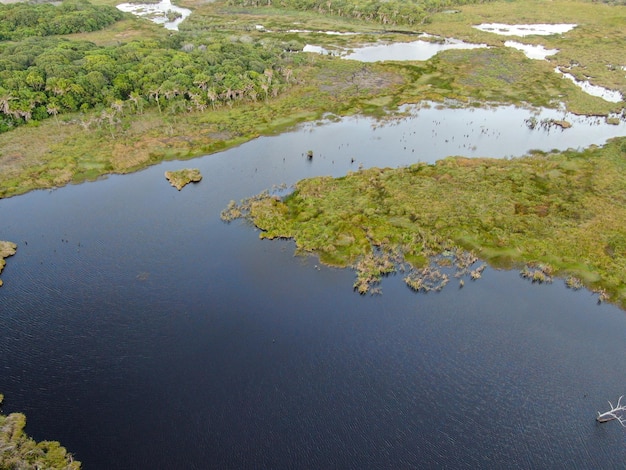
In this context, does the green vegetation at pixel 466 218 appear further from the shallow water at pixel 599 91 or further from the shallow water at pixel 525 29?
the shallow water at pixel 525 29

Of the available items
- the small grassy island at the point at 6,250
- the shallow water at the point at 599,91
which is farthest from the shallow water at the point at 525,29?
the small grassy island at the point at 6,250

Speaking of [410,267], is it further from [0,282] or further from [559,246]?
[0,282]

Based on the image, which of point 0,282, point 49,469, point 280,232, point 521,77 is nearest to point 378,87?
point 521,77

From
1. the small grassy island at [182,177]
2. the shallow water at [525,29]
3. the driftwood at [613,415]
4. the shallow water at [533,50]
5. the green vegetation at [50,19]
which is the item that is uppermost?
the green vegetation at [50,19]

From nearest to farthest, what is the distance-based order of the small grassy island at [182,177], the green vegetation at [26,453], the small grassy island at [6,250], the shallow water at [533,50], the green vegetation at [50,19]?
1. the green vegetation at [26,453]
2. the small grassy island at [6,250]
3. the small grassy island at [182,177]
4. the shallow water at [533,50]
5. the green vegetation at [50,19]

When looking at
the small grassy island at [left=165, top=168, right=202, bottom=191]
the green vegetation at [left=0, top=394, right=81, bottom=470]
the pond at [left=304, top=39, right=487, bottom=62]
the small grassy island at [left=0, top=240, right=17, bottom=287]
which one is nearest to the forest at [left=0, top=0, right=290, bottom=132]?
the small grassy island at [left=165, top=168, right=202, bottom=191]

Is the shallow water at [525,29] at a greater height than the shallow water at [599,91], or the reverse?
the shallow water at [525,29]

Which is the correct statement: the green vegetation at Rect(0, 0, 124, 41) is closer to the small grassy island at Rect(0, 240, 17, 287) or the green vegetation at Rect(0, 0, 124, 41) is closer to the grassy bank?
the grassy bank
